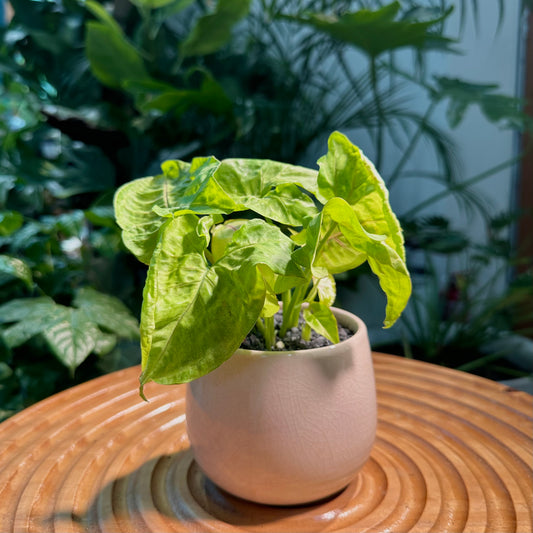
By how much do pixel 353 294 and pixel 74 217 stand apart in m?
1.25

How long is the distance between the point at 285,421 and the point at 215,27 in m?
1.39

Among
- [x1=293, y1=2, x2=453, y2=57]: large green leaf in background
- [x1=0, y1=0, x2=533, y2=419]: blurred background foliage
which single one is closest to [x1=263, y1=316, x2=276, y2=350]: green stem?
[x1=0, y1=0, x2=533, y2=419]: blurred background foliage

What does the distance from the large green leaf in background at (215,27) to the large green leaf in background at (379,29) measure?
225mm

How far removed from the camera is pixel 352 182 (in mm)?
479

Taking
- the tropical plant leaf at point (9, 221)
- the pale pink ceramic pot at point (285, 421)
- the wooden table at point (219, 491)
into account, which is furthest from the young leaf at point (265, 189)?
the tropical plant leaf at point (9, 221)

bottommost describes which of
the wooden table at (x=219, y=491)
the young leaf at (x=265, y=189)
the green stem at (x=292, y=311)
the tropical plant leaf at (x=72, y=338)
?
the tropical plant leaf at (x=72, y=338)

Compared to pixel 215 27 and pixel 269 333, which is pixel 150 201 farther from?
pixel 215 27

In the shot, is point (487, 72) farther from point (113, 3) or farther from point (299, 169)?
point (299, 169)

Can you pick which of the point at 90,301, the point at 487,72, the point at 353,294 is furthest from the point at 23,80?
the point at 487,72

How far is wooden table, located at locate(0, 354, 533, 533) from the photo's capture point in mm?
474

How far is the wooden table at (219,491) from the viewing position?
47 centimetres

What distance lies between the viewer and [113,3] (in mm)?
1925

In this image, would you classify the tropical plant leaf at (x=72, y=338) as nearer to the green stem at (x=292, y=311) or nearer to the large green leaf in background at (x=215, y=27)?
the green stem at (x=292, y=311)

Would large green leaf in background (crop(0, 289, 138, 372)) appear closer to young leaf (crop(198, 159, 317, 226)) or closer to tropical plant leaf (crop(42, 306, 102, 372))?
tropical plant leaf (crop(42, 306, 102, 372))
